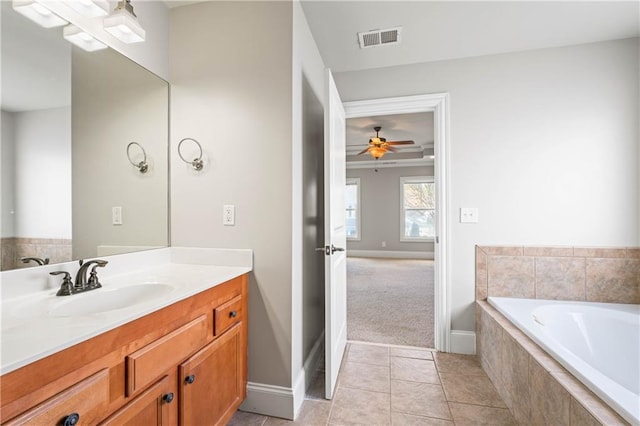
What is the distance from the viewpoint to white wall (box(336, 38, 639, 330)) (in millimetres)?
2211

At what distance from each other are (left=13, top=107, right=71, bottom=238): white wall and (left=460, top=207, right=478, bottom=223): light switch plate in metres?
2.55

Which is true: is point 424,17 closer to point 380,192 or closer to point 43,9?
point 43,9

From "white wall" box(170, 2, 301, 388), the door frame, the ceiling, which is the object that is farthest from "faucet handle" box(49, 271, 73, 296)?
the door frame

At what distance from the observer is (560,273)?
226cm

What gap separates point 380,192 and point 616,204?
5.30 meters

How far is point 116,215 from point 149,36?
3.48 feet

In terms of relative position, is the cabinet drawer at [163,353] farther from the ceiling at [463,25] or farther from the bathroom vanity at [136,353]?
the ceiling at [463,25]

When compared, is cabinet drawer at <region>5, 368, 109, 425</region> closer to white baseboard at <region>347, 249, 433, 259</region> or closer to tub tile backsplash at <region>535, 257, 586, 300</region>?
tub tile backsplash at <region>535, 257, 586, 300</region>

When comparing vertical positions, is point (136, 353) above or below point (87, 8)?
below

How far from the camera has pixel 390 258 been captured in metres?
7.34

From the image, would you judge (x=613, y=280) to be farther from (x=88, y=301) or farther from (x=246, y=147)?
(x=88, y=301)

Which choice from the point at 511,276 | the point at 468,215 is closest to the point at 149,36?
the point at 468,215

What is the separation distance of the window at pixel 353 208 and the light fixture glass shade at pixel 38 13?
260 inches

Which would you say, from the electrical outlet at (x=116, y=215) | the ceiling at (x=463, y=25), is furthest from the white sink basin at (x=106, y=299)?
the ceiling at (x=463, y=25)
